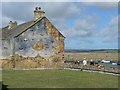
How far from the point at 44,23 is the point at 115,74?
1714 cm

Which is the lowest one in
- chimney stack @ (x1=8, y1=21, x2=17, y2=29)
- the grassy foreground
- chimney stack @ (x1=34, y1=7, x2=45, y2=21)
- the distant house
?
→ the grassy foreground

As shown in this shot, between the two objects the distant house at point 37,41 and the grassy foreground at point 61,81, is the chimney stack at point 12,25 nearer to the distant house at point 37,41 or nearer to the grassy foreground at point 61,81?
the distant house at point 37,41

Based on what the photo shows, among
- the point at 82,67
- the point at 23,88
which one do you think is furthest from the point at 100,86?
the point at 82,67

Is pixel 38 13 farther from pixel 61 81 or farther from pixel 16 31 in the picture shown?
pixel 61 81

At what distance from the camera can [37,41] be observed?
47375 mm

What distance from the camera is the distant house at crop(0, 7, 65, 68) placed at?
4669 centimetres

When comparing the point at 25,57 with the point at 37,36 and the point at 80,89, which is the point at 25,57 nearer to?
the point at 37,36

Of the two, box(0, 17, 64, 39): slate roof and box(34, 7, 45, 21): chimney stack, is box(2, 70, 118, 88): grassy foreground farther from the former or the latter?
box(34, 7, 45, 21): chimney stack

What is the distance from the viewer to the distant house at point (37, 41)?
153ft

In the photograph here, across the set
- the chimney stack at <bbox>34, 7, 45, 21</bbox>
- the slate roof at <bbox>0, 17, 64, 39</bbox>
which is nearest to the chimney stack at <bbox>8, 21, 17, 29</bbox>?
the slate roof at <bbox>0, 17, 64, 39</bbox>

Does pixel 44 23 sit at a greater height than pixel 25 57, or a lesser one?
greater

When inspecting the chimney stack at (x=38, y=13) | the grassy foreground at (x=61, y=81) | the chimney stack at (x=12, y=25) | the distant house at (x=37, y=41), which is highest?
the chimney stack at (x=38, y=13)

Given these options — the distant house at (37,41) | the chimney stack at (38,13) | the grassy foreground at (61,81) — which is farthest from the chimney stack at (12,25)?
the grassy foreground at (61,81)

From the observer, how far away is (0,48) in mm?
47156
